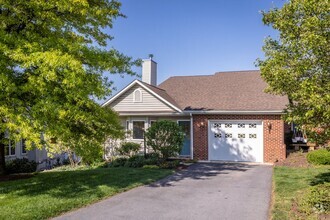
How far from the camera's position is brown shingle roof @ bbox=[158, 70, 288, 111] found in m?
18.5

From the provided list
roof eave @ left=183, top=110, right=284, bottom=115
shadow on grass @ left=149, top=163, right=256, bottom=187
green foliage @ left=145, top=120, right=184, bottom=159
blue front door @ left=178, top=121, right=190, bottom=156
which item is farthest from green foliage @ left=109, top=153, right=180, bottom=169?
roof eave @ left=183, top=110, right=284, bottom=115

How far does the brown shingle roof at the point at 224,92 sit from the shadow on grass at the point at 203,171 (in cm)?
348

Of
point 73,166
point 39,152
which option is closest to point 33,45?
point 73,166

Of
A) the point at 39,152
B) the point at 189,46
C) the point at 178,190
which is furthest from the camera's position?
the point at 39,152

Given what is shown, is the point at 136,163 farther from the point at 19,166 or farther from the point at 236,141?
the point at 19,166

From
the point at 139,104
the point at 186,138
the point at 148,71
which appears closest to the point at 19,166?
the point at 139,104

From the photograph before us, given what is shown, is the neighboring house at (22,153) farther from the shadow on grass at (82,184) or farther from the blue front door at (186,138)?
the blue front door at (186,138)

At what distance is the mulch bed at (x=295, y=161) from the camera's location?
1585 centimetres

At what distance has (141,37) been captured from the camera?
75.5 ft

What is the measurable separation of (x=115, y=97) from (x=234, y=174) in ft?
33.9

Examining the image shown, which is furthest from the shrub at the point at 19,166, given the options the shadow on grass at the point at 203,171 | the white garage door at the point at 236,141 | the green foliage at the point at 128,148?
the white garage door at the point at 236,141

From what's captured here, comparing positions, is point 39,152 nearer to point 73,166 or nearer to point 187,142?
point 73,166

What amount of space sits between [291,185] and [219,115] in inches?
337

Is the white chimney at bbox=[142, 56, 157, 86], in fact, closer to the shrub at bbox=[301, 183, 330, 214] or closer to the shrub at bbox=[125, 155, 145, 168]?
the shrub at bbox=[125, 155, 145, 168]
